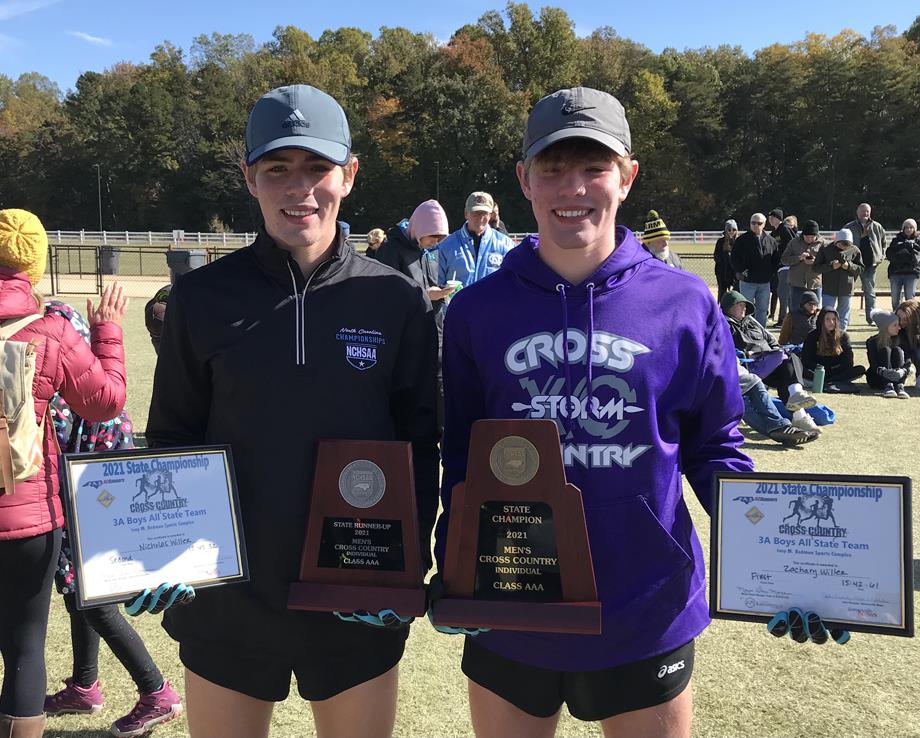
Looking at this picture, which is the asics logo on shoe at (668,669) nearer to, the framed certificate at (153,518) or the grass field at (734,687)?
the framed certificate at (153,518)

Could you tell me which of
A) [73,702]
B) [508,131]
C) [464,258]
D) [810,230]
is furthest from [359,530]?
[508,131]

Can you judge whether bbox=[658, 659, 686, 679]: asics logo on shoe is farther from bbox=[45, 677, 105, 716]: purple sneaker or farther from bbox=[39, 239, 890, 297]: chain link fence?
bbox=[39, 239, 890, 297]: chain link fence

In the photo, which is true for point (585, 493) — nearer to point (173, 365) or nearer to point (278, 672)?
point (278, 672)

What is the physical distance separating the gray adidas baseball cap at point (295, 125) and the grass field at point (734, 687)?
2419mm

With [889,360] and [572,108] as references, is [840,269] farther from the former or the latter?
[572,108]

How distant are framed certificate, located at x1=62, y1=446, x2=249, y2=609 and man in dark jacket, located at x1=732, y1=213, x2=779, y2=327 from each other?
13.1 m

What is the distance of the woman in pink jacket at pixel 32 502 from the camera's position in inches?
99.3

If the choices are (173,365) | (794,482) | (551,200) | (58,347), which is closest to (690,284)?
(551,200)

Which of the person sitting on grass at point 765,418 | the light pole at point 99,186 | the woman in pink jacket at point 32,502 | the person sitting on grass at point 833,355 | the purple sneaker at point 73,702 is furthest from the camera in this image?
the light pole at point 99,186

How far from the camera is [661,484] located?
1959mm

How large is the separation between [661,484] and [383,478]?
2.25ft

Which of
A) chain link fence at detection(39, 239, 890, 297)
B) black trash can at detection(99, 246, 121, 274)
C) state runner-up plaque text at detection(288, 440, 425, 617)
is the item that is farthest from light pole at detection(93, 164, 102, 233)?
state runner-up plaque text at detection(288, 440, 425, 617)

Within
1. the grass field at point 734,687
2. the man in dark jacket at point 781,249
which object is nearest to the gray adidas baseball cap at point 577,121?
the grass field at point 734,687

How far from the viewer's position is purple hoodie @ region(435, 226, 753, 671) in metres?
1.93
